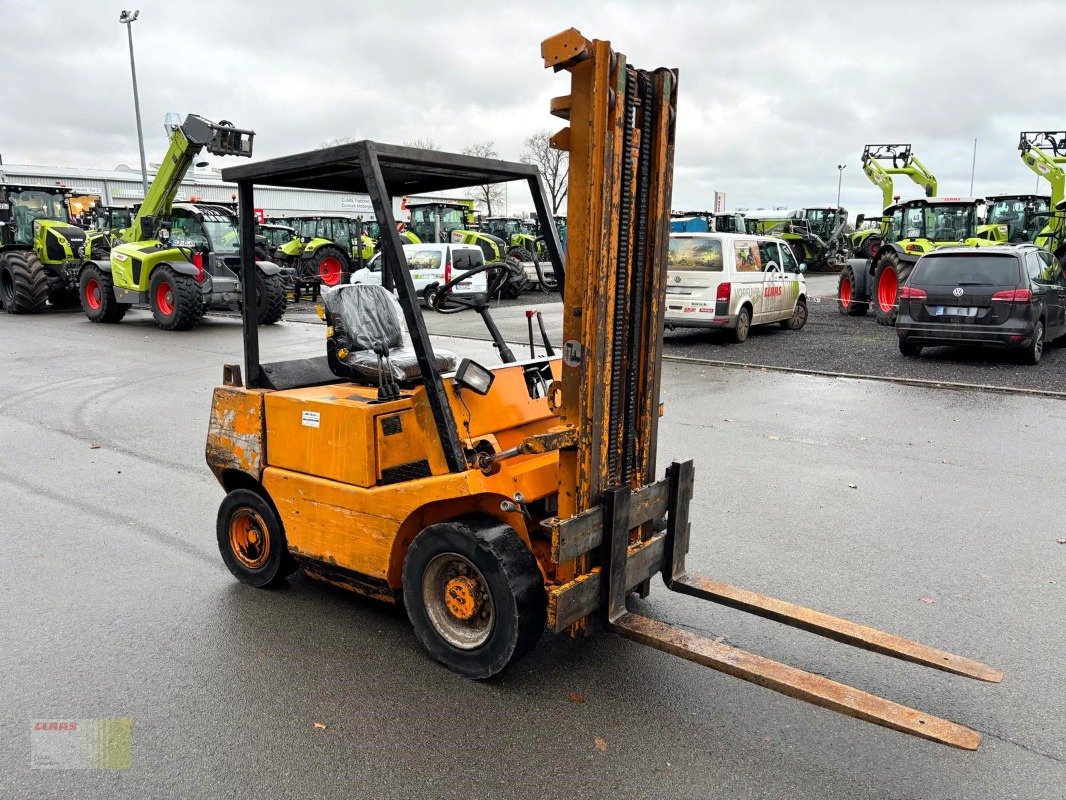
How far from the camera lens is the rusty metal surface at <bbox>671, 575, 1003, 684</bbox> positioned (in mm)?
3252

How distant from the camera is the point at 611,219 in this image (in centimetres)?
323

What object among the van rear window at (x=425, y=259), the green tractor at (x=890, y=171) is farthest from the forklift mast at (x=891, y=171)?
the van rear window at (x=425, y=259)

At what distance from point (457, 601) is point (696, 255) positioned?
11233mm

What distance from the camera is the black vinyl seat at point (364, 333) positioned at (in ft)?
14.1

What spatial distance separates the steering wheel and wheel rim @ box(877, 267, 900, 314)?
50.5ft

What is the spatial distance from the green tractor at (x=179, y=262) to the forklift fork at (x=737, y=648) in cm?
1322

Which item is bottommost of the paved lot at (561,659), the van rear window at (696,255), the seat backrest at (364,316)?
the paved lot at (561,659)

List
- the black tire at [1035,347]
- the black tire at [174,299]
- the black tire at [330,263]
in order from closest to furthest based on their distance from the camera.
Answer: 1. the black tire at [1035,347]
2. the black tire at [174,299]
3. the black tire at [330,263]

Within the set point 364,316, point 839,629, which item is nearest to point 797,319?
point 364,316

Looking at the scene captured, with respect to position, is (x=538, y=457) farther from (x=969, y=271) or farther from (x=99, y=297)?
(x=99, y=297)

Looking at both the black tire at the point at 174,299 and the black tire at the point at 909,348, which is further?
the black tire at the point at 174,299

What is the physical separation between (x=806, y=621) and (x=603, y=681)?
919mm

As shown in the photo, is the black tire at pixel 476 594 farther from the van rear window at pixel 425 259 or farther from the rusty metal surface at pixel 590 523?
the van rear window at pixel 425 259

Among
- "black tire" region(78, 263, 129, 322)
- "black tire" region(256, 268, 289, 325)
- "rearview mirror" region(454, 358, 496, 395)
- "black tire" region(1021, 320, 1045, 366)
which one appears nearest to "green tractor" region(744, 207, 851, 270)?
"black tire" region(1021, 320, 1045, 366)
